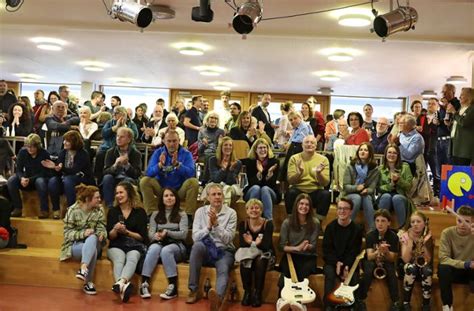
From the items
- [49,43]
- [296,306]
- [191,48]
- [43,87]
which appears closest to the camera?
[296,306]

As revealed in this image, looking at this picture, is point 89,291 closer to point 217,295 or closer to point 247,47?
point 217,295

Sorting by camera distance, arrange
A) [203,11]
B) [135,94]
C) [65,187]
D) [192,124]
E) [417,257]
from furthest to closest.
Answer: [135,94]
[192,124]
[65,187]
[203,11]
[417,257]

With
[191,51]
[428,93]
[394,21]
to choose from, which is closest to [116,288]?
[394,21]

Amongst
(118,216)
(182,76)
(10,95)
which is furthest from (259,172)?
(182,76)

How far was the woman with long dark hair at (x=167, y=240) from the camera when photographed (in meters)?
4.81

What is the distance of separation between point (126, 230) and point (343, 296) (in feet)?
6.37

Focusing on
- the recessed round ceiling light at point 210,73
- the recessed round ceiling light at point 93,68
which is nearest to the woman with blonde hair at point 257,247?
the recessed round ceiling light at point 210,73

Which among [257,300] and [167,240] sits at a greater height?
[167,240]

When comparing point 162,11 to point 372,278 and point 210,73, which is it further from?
point 210,73

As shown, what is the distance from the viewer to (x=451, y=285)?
4.58 m

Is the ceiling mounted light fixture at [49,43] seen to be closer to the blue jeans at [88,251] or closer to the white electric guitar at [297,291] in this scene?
the blue jeans at [88,251]

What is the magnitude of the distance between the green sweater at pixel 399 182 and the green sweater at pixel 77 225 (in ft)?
8.98

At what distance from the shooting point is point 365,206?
5410mm

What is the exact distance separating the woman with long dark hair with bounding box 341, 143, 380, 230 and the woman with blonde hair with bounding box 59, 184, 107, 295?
239 centimetres
